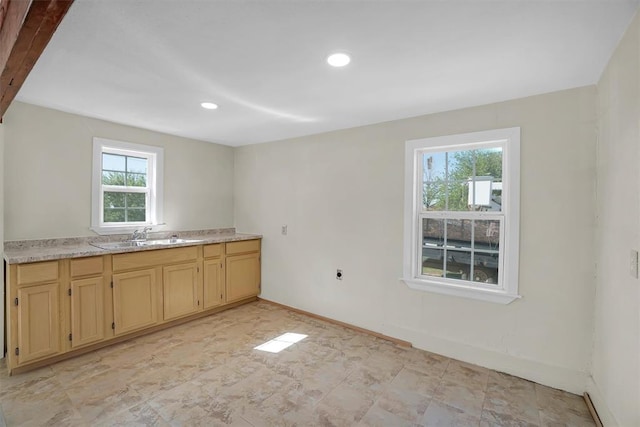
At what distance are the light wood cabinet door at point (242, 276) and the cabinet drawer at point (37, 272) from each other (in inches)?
68.5

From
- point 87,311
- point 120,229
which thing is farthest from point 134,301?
point 120,229

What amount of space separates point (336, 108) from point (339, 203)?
3.66ft

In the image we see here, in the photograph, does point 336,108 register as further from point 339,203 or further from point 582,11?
point 582,11

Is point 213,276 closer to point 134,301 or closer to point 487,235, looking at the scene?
point 134,301

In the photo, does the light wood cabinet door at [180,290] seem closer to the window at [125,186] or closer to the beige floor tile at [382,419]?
the window at [125,186]

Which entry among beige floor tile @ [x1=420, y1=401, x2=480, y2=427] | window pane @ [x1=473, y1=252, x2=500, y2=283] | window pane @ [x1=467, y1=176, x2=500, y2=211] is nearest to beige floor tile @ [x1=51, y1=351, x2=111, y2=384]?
beige floor tile @ [x1=420, y1=401, x2=480, y2=427]

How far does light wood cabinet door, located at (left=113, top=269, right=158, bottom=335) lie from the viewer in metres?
2.92

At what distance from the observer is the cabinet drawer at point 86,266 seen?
8.63 ft

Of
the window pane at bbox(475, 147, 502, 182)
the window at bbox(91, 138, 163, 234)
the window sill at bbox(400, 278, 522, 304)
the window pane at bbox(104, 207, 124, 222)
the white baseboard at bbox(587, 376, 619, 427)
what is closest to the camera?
the white baseboard at bbox(587, 376, 619, 427)

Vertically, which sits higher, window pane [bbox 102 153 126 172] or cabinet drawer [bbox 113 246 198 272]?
window pane [bbox 102 153 126 172]

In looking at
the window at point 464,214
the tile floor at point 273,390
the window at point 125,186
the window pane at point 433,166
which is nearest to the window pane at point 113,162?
the window at point 125,186

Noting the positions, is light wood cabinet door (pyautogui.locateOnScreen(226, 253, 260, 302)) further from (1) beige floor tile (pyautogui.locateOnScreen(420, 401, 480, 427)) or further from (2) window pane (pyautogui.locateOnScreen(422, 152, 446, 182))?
(1) beige floor tile (pyautogui.locateOnScreen(420, 401, 480, 427))

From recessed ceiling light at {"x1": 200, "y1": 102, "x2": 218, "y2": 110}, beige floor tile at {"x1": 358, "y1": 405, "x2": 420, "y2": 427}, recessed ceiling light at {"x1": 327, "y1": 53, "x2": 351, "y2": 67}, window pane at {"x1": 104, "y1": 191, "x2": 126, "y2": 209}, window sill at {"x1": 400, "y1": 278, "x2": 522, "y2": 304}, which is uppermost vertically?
recessed ceiling light at {"x1": 200, "y1": 102, "x2": 218, "y2": 110}

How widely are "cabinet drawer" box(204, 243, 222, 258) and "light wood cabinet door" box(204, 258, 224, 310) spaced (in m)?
0.06
